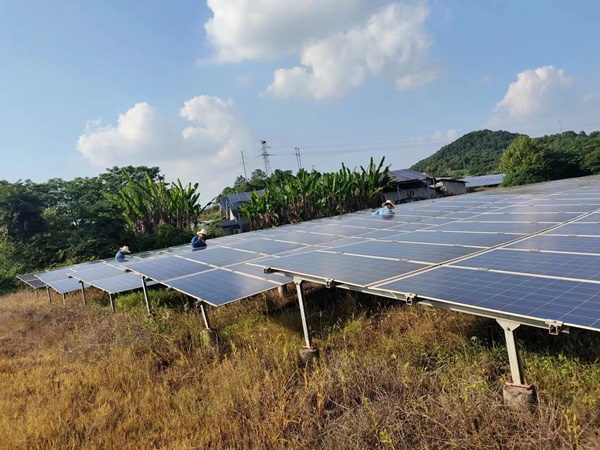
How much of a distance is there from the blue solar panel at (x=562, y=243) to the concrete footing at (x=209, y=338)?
6109 millimetres

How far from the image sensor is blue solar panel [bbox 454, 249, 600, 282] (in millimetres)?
4965

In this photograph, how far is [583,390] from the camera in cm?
436

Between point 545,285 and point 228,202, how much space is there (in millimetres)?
44299

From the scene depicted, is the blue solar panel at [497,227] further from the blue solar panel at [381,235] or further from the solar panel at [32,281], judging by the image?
the solar panel at [32,281]

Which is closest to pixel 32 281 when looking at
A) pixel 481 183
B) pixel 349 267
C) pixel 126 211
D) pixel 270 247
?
pixel 126 211

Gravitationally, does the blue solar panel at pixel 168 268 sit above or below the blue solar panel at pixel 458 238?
above

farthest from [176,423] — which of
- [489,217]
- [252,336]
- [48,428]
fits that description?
[489,217]

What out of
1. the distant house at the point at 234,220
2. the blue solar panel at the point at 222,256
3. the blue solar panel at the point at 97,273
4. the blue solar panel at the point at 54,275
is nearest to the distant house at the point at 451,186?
the distant house at the point at 234,220

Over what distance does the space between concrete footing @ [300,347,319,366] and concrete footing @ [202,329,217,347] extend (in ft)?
6.91

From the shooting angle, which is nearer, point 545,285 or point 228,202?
point 545,285

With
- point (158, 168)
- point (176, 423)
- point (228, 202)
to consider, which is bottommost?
point (176, 423)

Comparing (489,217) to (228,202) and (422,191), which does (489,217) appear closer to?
(422,191)

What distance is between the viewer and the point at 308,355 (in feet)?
20.4

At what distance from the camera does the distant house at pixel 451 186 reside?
48.9 meters
